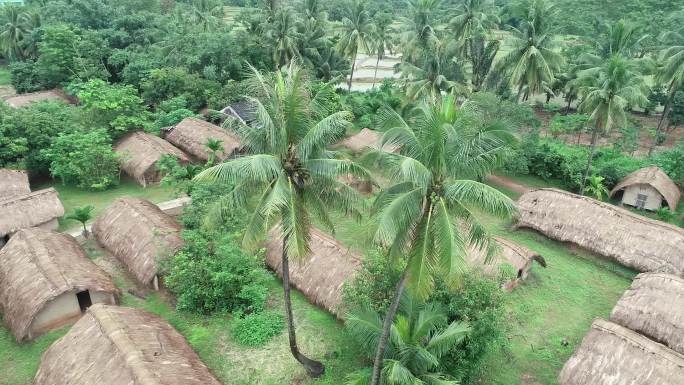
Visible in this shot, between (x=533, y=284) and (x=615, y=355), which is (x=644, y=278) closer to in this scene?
(x=533, y=284)

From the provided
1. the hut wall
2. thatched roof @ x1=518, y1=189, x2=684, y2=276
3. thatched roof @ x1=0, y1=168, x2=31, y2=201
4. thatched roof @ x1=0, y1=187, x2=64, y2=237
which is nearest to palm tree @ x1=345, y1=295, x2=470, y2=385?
thatched roof @ x1=518, y1=189, x2=684, y2=276

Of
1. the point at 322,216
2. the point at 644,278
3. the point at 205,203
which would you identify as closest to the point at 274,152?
the point at 322,216

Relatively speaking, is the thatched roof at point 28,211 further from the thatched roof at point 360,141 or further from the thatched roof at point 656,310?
the thatched roof at point 656,310

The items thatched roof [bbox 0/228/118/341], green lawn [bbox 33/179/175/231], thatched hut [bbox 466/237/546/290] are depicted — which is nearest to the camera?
thatched roof [bbox 0/228/118/341]

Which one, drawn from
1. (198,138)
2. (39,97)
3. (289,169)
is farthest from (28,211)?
(39,97)

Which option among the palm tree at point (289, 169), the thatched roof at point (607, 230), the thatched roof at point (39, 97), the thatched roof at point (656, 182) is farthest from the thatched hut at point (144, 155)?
the thatched roof at point (656, 182)

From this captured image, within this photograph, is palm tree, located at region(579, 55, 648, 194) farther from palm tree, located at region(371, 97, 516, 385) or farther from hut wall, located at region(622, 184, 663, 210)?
palm tree, located at region(371, 97, 516, 385)

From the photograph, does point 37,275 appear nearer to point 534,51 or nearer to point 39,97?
point 39,97
